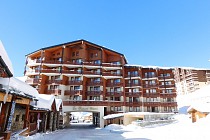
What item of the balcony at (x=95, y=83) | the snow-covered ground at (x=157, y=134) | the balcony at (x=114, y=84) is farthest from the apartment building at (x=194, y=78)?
the snow-covered ground at (x=157, y=134)

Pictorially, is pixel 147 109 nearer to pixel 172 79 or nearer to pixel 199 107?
pixel 172 79

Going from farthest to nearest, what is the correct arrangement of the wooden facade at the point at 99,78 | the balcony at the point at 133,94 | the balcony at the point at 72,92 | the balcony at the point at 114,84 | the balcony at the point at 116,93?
the balcony at the point at 133,94
the balcony at the point at 114,84
the balcony at the point at 116,93
the wooden facade at the point at 99,78
the balcony at the point at 72,92

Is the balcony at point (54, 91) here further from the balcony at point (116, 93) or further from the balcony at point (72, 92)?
the balcony at point (116, 93)

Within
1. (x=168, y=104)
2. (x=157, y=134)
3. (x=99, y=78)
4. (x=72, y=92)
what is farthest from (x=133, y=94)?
(x=157, y=134)

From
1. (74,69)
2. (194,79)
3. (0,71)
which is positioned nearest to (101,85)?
(74,69)

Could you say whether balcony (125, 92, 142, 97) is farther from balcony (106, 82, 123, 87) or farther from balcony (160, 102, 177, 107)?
balcony (160, 102, 177, 107)

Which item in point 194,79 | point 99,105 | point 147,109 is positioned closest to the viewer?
point 99,105

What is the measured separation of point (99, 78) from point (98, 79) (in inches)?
13.9

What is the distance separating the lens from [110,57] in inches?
1788

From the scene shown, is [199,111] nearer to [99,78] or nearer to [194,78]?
[99,78]

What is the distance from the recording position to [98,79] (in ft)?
136

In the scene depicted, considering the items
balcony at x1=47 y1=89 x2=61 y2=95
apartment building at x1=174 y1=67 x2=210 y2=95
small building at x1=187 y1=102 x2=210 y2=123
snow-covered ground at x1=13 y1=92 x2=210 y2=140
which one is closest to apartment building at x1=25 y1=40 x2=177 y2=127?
balcony at x1=47 y1=89 x2=61 y2=95

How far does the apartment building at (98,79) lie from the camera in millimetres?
39094

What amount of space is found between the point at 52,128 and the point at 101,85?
1703 cm
